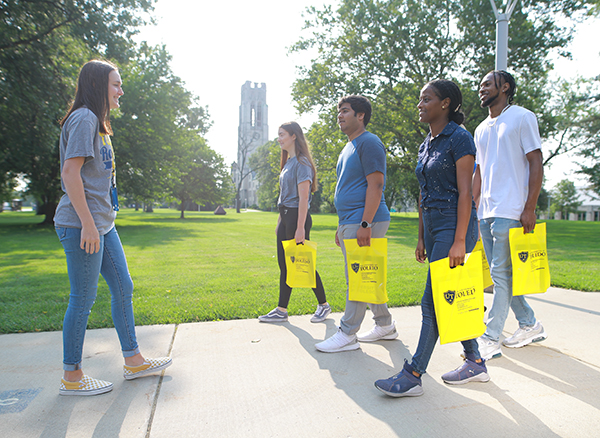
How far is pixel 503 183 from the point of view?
299 cm

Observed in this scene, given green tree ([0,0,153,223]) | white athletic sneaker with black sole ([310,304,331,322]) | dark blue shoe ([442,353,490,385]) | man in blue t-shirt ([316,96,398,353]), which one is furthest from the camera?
green tree ([0,0,153,223])

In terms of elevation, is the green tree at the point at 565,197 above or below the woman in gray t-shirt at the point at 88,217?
above

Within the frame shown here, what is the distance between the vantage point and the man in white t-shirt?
9.53ft

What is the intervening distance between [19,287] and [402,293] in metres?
5.70

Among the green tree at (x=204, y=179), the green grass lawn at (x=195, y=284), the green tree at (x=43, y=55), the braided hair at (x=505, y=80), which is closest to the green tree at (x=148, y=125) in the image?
the green tree at (x=43, y=55)

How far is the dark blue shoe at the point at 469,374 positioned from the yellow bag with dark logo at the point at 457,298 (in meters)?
0.47

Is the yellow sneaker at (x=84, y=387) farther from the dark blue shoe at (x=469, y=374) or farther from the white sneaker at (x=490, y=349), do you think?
the white sneaker at (x=490, y=349)

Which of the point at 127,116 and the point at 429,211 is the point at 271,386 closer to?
the point at 429,211

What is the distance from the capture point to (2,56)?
1199cm

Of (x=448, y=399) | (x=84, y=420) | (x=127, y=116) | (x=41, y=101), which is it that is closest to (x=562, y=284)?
(x=448, y=399)

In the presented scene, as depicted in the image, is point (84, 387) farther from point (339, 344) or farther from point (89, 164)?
point (339, 344)

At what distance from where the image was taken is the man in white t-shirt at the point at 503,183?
2906mm

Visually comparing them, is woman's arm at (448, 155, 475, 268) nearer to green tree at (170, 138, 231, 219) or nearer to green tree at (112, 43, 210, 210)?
green tree at (112, 43, 210, 210)

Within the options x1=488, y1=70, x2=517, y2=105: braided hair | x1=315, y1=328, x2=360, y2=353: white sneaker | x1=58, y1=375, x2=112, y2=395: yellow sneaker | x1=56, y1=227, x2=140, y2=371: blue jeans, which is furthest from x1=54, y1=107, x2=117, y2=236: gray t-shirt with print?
x1=488, y1=70, x2=517, y2=105: braided hair
